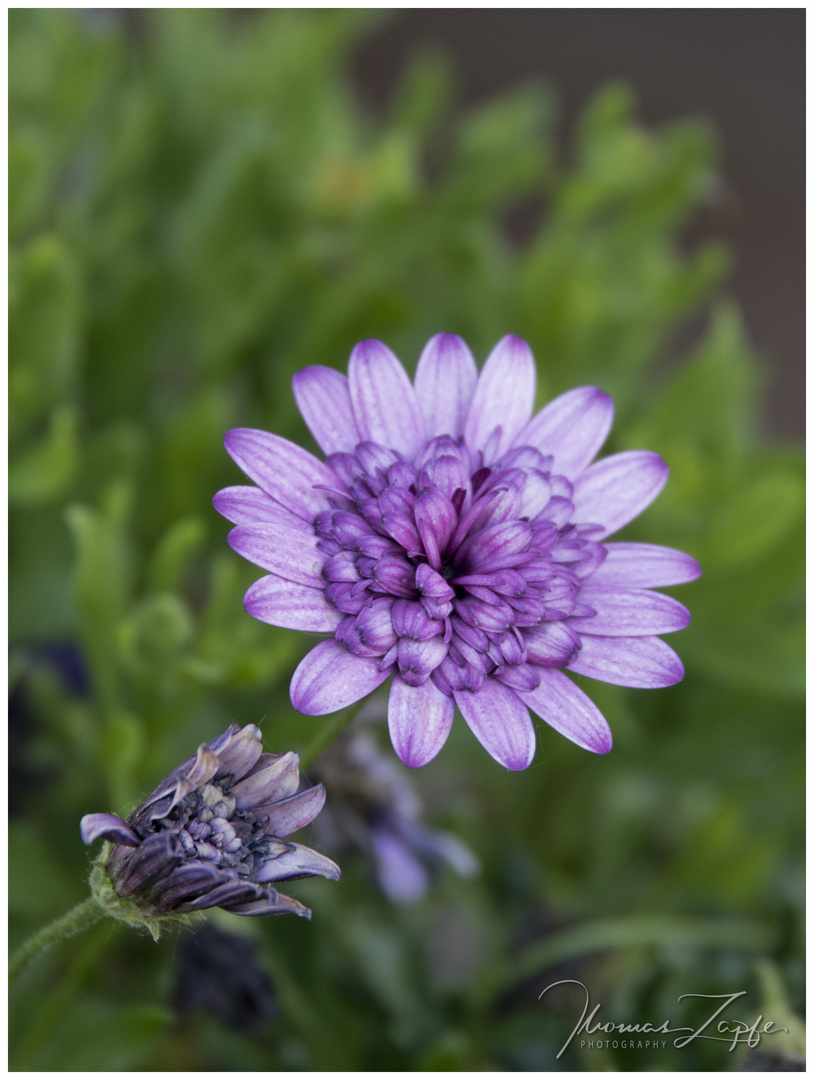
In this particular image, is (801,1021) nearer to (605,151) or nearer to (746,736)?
(746,736)

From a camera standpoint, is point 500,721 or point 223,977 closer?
point 500,721

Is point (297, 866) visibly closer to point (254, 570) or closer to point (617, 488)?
point (617, 488)

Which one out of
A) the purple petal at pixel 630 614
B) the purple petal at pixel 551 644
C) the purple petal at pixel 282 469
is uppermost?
the purple petal at pixel 282 469

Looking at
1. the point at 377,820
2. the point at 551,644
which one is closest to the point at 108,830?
the point at 551,644

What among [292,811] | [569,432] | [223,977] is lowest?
[223,977]

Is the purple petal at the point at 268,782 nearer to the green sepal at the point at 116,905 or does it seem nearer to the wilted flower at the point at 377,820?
the green sepal at the point at 116,905

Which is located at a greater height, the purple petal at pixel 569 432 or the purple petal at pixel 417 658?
the purple petal at pixel 569 432

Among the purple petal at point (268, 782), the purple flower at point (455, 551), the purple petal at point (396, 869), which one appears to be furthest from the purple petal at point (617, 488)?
the purple petal at point (396, 869)
